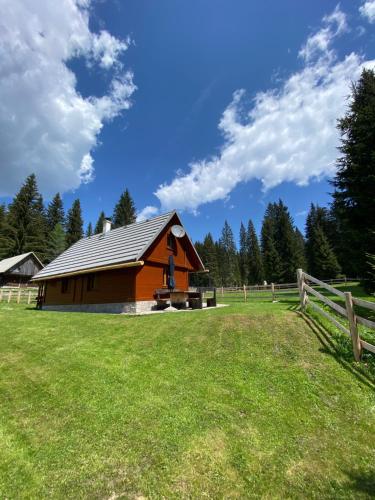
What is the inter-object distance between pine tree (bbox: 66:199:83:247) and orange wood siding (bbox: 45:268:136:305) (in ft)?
144

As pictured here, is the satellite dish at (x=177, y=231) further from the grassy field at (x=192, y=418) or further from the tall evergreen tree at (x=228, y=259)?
the tall evergreen tree at (x=228, y=259)

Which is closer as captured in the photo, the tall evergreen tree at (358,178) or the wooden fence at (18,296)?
the tall evergreen tree at (358,178)

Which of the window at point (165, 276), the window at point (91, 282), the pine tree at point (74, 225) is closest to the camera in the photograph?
the window at point (91, 282)

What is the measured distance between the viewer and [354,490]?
3.14 metres

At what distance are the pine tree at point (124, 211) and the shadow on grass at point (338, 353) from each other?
51374 mm

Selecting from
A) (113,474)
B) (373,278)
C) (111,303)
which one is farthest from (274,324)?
(111,303)

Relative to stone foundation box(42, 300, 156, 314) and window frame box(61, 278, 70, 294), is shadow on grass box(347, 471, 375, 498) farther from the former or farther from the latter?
window frame box(61, 278, 70, 294)

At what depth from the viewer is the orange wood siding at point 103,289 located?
15.5 metres

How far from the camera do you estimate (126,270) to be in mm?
15781

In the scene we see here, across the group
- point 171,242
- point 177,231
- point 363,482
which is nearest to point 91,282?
point 171,242

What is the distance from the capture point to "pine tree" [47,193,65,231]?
64.1m

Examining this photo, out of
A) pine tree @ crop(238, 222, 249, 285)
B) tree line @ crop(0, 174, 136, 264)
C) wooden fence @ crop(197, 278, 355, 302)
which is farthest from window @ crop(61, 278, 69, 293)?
pine tree @ crop(238, 222, 249, 285)

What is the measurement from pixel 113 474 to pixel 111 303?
A: 13175 millimetres

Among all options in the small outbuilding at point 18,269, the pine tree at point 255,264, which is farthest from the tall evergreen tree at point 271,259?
the small outbuilding at point 18,269
